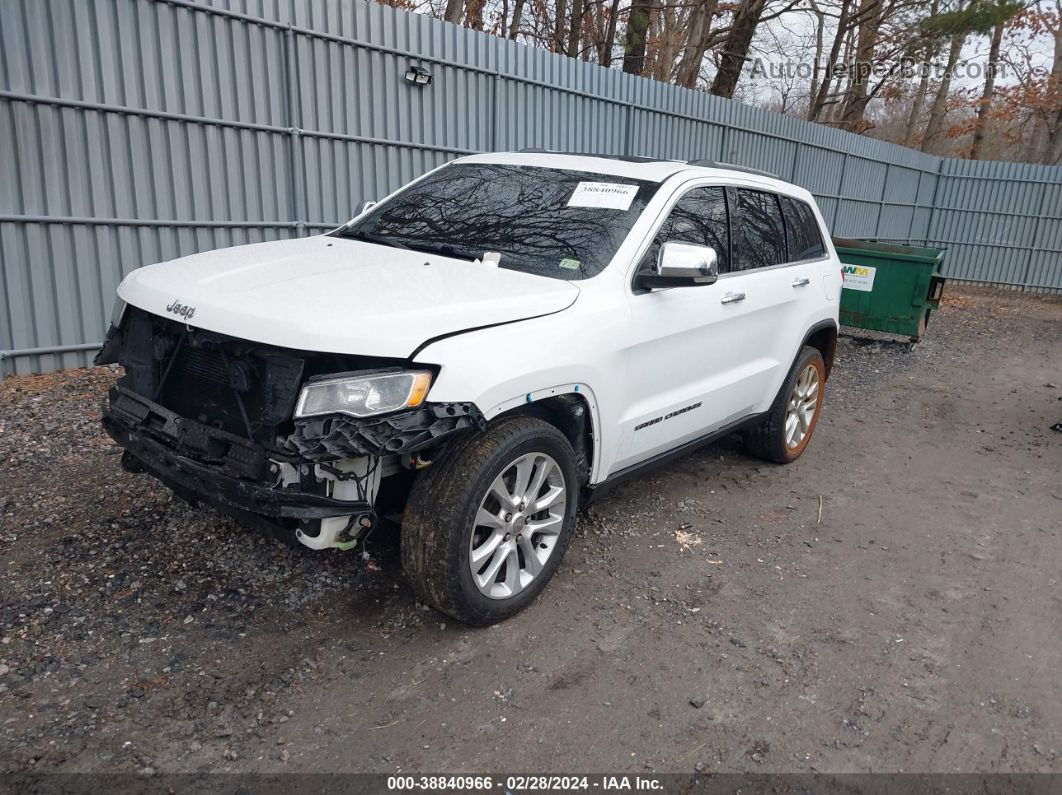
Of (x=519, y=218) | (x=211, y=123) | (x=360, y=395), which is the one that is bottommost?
(x=360, y=395)

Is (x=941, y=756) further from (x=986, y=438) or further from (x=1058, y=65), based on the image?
(x=1058, y=65)

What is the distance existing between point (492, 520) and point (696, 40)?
808 inches

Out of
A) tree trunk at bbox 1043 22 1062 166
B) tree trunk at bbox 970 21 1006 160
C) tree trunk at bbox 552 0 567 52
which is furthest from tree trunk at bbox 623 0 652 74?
tree trunk at bbox 970 21 1006 160

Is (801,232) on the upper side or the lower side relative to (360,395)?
upper

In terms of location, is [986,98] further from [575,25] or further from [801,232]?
[801,232]

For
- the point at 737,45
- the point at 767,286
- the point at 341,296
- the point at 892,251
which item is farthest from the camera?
the point at 737,45

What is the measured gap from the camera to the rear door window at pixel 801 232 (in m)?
5.09

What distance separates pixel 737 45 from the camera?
49.6 ft

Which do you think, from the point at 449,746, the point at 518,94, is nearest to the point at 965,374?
the point at 518,94

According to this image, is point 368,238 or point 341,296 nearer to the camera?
point 341,296

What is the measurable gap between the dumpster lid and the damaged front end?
8753mm

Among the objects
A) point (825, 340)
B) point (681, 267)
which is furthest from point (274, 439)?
point (825, 340)

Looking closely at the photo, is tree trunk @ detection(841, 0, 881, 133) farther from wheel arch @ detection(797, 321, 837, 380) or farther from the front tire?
the front tire

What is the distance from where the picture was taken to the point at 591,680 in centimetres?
300
